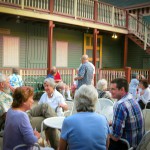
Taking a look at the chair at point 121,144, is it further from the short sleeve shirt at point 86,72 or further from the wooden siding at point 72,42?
the wooden siding at point 72,42

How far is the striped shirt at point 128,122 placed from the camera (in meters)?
A: 3.12

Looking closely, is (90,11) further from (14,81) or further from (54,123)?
(54,123)

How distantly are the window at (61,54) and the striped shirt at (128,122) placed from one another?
11.0 m

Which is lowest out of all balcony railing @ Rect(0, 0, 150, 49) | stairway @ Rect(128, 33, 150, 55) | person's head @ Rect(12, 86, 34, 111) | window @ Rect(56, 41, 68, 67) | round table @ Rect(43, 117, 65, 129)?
round table @ Rect(43, 117, 65, 129)

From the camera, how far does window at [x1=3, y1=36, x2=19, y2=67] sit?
11848 millimetres

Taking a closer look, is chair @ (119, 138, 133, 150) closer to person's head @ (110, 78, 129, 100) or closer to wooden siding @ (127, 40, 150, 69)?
person's head @ (110, 78, 129, 100)

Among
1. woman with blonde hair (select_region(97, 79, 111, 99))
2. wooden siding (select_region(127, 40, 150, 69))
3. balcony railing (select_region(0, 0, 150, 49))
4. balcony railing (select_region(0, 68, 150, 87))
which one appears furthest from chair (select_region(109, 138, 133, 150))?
wooden siding (select_region(127, 40, 150, 69))

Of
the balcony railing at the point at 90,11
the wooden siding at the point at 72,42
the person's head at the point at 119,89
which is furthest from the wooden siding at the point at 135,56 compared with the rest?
the person's head at the point at 119,89

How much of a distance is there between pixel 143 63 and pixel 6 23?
9.14 m

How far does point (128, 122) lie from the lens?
10.3 ft

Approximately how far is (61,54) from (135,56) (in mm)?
5626

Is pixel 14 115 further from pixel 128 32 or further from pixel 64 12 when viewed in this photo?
pixel 128 32

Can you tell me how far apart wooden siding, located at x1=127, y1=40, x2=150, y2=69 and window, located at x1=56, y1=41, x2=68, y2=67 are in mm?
5242

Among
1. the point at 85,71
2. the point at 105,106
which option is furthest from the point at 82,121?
the point at 85,71
